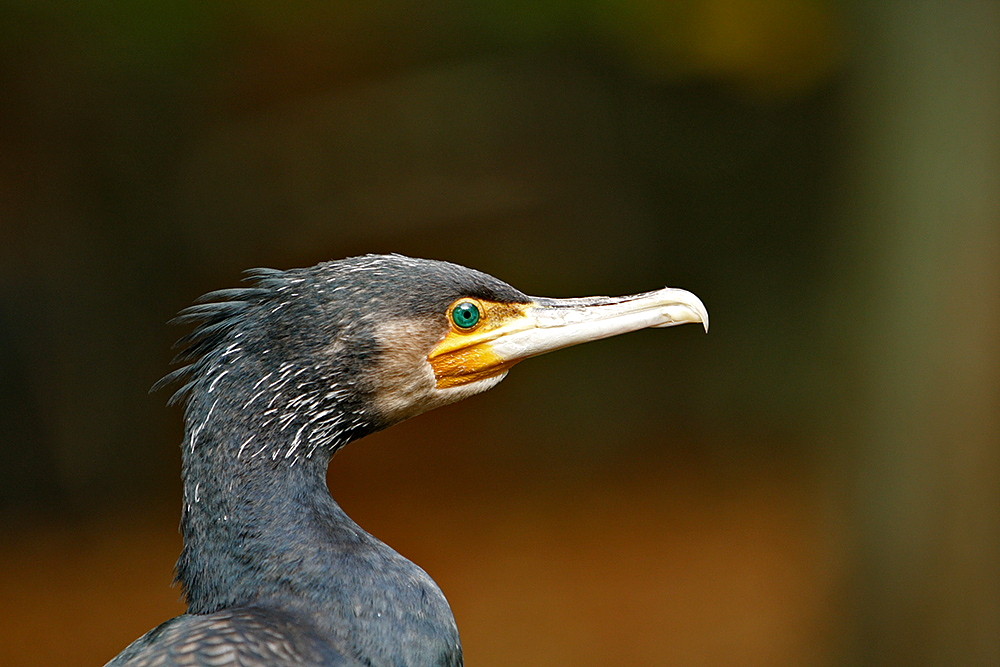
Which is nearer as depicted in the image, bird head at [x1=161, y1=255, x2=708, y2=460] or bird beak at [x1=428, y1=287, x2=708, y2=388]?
bird head at [x1=161, y1=255, x2=708, y2=460]

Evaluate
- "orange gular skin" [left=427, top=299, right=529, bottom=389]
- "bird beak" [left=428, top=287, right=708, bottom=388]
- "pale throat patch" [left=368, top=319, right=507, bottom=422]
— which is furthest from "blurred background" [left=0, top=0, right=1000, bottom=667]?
"pale throat patch" [left=368, top=319, right=507, bottom=422]

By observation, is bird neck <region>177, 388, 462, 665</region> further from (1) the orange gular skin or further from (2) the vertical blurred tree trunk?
(2) the vertical blurred tree trunk

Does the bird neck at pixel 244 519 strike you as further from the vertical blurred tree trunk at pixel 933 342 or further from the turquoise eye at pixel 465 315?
the vertical blurred tree trunk at pixel 933 342

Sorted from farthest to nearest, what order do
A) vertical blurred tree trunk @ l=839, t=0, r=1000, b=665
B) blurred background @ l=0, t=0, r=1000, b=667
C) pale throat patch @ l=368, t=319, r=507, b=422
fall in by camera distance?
blurred background @ l=0, t=0, r=1000, b=667, vertical blurred tree trunk @ l=839, t=0, r=1000, b=665, pale throat patch @ l=368, t=319, r=507, b=422

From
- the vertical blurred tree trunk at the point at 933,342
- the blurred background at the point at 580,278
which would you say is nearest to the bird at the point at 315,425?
the vertical blurred tree trunk at the point at 933,342

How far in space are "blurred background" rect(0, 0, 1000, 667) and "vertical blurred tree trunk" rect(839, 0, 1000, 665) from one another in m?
0.01

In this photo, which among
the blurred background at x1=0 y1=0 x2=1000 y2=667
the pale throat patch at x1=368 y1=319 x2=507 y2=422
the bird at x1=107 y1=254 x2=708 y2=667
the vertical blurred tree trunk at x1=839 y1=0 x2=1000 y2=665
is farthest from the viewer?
the blurred background at x1=0 y1=0 x2=1000 y2=667

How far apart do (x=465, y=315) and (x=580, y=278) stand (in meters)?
4.21

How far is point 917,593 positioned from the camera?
450cm

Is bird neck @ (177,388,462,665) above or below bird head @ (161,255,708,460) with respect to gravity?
below

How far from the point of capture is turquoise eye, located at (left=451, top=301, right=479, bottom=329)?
2.24 meters

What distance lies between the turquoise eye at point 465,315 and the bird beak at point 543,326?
0.7 inches

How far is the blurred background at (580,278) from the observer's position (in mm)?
4418

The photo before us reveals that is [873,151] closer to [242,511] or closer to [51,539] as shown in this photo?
[242,511]
